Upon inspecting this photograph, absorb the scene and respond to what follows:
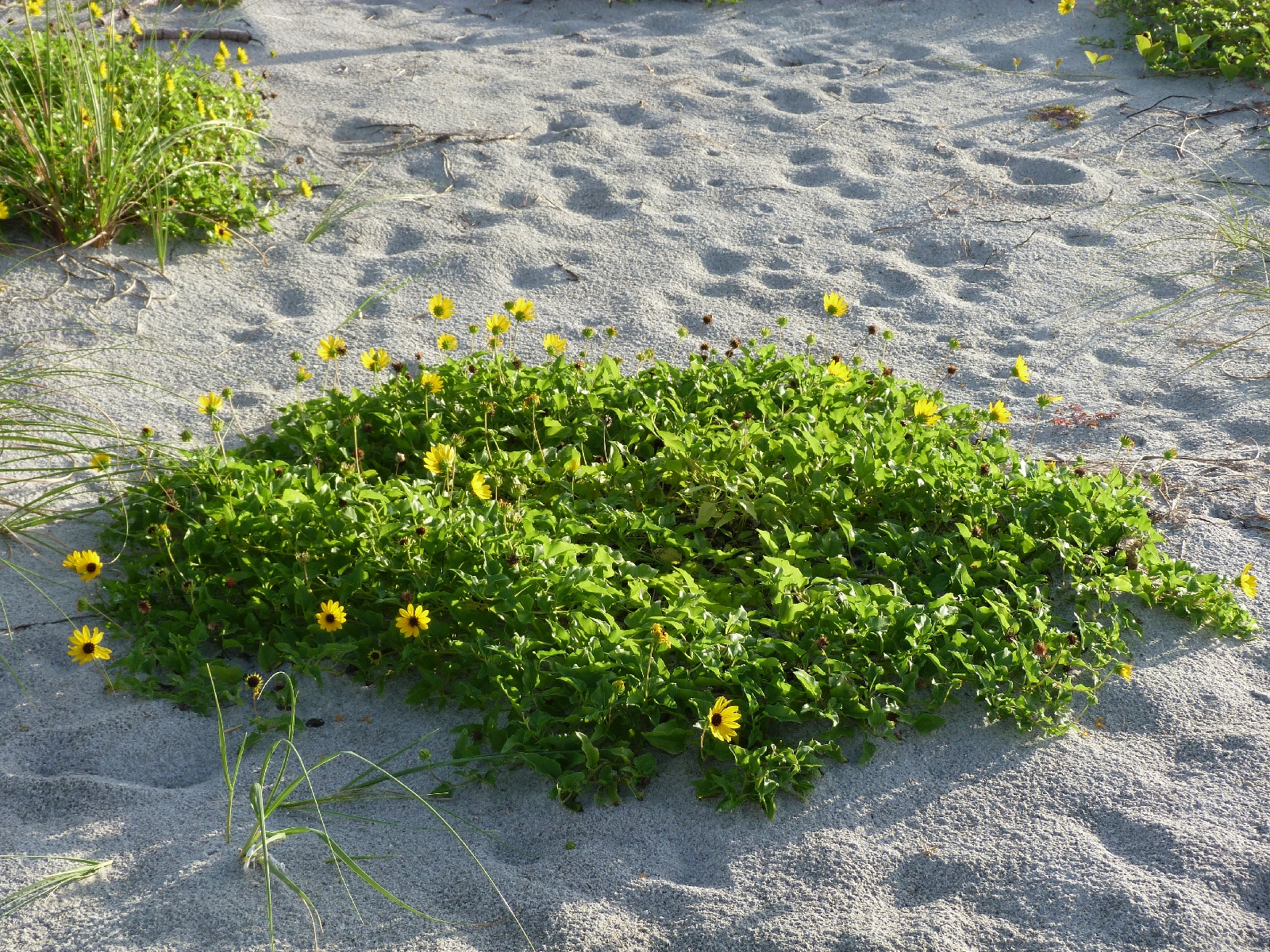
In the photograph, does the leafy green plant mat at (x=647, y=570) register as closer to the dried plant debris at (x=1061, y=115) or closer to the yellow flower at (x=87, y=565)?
the yellow flower at (x=87, y=565)

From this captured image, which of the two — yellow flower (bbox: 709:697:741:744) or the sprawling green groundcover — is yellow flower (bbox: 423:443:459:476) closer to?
yellow flower (bbox: 709:697:741:744)

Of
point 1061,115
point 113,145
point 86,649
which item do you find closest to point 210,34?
point 113,145

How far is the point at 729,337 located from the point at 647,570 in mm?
1512

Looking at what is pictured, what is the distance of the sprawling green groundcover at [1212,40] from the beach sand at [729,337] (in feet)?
0.55

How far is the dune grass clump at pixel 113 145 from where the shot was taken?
13.0 feet

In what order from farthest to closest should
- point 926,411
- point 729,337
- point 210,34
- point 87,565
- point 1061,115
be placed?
point 210,34, point 1061,115, point 729,337, point 926,411, point 87,565

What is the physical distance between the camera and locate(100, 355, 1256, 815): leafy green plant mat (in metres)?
2.28

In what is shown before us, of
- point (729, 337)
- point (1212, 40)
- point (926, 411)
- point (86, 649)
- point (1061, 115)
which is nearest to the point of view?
point (86, 649)

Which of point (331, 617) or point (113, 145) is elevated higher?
point (113, 145)

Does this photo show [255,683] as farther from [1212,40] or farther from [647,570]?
[1212,40]

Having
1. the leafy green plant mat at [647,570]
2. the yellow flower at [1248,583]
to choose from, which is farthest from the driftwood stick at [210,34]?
the yellow flower at [1248,583]

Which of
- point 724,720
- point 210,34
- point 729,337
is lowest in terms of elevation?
point 724,720

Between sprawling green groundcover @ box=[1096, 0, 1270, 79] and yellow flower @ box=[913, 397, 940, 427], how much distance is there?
353 centimetres

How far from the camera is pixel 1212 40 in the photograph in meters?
5.48
